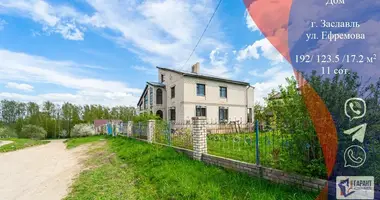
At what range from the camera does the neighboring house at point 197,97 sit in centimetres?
1941

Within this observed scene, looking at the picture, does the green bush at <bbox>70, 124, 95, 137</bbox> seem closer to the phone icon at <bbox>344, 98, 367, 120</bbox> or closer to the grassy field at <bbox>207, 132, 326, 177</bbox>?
the grassy field at <bbox>207, 132, 326, 177</bbox>

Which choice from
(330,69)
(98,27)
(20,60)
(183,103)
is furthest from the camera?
(183,103)

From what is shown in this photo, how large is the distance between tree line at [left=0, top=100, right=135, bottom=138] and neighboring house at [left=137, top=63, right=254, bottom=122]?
63.2ft

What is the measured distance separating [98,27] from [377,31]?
1057 centimetres

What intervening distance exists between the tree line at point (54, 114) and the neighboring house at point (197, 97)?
758 inches

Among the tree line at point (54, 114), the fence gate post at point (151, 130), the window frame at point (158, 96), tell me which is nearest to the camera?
the fence gate post at point (151, 130)

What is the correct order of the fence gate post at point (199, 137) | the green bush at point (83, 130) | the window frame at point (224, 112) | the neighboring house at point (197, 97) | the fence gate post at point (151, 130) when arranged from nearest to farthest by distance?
the fence gate post at point (199, 137) < the fence gate post at point (151, 130) < the neighboring house at point (197, 97) < the window frame at point (224, 112) < the green bush at point (83, 130)

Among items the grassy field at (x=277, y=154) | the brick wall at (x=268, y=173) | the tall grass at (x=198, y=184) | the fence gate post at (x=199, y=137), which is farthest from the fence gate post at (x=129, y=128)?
the grassy field at (x=277, y=154)

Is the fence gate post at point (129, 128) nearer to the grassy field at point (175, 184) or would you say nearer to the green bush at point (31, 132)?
the grassy field at point (175, 184)

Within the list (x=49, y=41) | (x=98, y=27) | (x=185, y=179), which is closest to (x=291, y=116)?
(x=185, y=179)

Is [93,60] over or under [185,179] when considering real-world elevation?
over

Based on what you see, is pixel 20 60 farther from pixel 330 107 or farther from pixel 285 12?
pixel 330 107

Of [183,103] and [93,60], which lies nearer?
[93,60]

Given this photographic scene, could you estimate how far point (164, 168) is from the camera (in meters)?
5.98
